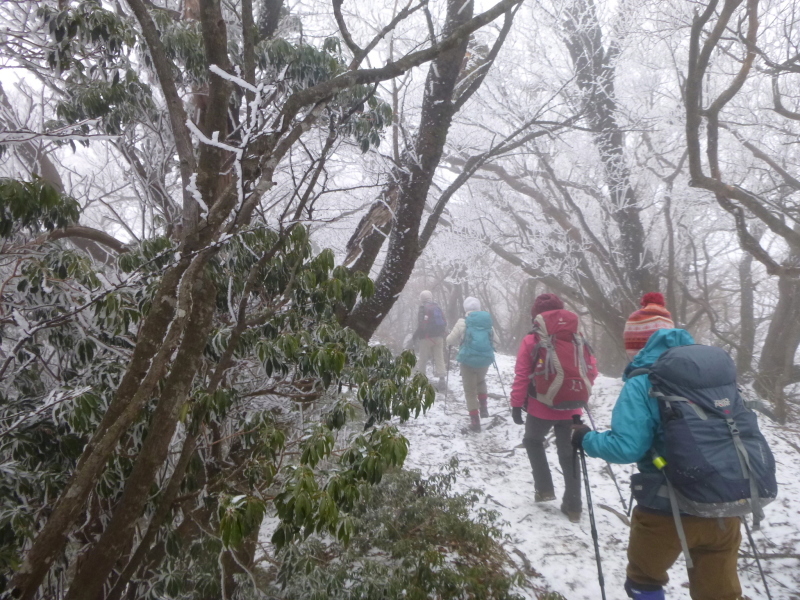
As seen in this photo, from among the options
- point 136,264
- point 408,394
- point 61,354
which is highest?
point 136,264

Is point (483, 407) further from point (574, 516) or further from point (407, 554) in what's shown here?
point (407, 554)

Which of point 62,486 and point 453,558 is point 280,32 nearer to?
point 62,486

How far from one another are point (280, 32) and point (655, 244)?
28.5 feet

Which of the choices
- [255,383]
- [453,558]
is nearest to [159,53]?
[255,383]

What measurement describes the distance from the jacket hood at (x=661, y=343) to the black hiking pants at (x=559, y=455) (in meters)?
1.85

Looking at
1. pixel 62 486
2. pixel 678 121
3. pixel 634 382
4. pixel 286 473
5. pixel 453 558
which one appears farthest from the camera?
pixel 678 121

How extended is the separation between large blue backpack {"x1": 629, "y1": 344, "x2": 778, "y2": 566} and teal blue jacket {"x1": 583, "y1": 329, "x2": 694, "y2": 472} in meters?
0.08

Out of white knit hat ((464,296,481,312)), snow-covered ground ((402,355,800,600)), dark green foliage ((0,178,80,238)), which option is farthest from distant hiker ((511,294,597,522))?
dark green foliage ((0,178,80,238))

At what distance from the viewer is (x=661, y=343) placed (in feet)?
8.50

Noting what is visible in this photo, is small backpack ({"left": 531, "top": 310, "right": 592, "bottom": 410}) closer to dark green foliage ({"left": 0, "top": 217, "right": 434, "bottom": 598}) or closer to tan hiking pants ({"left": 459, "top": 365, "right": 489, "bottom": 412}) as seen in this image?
dark green foliage ({"left": 0, "top": 217, "right": 434, "bottom": 598})

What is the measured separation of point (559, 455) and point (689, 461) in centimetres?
218

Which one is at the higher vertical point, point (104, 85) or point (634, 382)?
point (104, 85)

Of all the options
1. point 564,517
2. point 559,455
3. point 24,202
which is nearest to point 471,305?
point 559,455

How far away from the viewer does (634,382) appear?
254 cm
